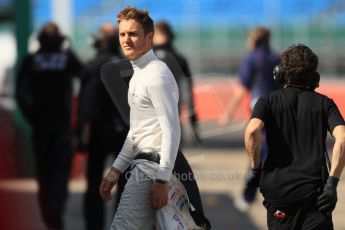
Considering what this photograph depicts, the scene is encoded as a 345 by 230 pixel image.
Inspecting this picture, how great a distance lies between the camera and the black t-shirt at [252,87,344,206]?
471 centimetres

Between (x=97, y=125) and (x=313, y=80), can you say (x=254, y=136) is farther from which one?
(x=97, y=125)

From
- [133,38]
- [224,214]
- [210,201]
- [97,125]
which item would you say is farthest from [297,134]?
[210,201]

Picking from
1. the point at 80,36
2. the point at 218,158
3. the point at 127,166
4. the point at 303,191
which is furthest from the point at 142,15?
the point at 80,36

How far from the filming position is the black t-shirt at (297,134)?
471cm

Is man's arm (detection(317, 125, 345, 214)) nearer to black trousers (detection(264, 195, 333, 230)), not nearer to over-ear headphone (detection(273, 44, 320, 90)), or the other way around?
black trousers (detection(264, 195, 333, 230))

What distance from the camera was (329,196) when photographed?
182 inches

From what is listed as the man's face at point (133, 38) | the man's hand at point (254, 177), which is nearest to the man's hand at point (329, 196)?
the man's hand at point (254, 177)

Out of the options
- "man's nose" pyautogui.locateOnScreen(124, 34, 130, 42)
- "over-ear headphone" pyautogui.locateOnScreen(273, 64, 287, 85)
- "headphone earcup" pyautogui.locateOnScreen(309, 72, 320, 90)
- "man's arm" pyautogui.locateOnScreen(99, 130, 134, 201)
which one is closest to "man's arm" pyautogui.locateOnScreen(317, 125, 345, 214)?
"headphone earcup" pyautogui.locateOnScreen(309, 72, 320, 90)

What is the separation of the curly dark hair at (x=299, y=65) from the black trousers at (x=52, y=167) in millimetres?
4038

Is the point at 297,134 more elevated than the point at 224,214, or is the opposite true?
the point at 297,134

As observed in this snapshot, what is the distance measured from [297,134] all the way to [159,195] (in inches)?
28.8

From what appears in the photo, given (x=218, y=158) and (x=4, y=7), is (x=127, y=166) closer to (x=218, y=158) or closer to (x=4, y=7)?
(x=4, y=7)

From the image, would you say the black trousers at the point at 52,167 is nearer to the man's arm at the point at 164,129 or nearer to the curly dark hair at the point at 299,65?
the man's arm at the point at 164,129

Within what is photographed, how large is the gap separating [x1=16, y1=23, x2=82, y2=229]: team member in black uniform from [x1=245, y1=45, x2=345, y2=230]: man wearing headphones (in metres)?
3.90
